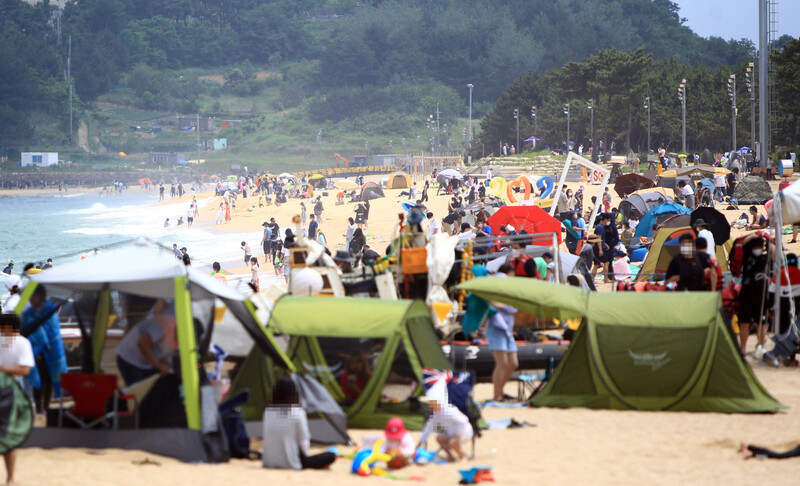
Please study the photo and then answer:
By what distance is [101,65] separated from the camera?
451 feet

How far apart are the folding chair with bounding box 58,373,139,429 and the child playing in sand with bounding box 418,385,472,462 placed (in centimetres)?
211

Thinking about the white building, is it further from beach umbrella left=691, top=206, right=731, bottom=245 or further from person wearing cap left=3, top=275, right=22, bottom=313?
beach umbrella left=691, top=206, right=731, bottom=245

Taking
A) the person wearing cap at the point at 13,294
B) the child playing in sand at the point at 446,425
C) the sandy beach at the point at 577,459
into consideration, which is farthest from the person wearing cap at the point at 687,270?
the person wearing cap at the point at 13,294

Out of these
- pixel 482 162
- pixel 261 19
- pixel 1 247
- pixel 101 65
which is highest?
pixel 261 19

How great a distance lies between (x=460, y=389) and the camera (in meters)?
7.05

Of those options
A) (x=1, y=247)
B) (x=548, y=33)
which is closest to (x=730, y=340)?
(x=1, y=247)

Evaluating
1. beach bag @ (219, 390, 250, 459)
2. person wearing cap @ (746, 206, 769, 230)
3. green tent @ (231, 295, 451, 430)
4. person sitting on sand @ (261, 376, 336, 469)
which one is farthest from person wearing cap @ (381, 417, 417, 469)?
person wearing cap @ (746, 206, 769, 230)

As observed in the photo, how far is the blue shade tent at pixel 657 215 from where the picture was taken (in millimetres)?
17938

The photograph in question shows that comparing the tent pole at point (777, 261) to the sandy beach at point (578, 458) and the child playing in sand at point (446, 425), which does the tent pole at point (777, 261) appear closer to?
the sandy beach at point (578, 458)

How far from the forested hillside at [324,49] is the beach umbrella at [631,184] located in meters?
88.9

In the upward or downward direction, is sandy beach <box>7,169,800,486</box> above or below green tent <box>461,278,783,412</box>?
below

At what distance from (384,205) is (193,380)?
34.9m

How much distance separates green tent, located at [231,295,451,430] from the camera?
294 inches

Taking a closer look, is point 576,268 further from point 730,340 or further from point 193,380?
point 193,380
